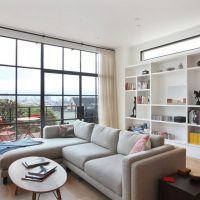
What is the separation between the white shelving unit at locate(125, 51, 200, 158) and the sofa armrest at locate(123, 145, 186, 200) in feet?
6.99

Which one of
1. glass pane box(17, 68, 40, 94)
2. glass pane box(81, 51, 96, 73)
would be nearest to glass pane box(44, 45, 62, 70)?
glass pane box(17, 68, 40, 94)

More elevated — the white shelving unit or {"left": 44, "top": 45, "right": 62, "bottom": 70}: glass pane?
{"left": 44, "top": 45, "right": 62, "bottom": 70}: glass pane

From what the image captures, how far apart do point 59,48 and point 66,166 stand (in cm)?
331

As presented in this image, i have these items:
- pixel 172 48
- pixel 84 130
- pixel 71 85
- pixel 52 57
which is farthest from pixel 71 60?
pixel 172 48

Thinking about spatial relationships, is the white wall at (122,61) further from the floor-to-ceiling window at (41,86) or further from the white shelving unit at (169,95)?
the floor-to-ceiling window at (41,86)

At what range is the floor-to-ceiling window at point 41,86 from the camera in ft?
14.6

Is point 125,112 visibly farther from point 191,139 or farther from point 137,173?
point 137,173

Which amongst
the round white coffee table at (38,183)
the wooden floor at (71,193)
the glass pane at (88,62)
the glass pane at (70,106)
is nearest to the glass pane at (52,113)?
the glass pane at (70,106)

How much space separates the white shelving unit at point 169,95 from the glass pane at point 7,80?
3161mm

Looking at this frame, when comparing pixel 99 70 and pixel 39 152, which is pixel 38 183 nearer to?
pixel 39 152

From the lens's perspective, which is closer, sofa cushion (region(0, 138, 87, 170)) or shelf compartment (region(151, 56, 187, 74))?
sofa cushion (region(0, 138, 87, 170))

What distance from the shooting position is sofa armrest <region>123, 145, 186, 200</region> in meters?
1.88

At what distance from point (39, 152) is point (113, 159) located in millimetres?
1300

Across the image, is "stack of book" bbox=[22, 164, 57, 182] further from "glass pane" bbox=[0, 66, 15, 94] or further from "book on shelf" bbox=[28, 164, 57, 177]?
"glass pane" bbox=[0, 66, 15, 94]
